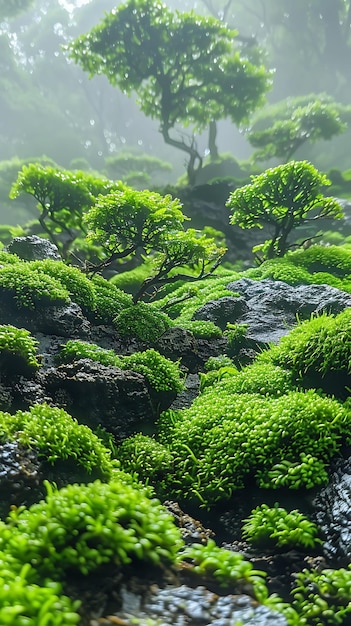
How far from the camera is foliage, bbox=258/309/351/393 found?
5.06 m

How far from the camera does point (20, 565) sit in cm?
227

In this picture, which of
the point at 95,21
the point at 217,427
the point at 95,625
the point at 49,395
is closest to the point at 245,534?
the point at 217,427

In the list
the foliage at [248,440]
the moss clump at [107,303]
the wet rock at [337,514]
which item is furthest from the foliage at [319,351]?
the moss clump at [107,303]

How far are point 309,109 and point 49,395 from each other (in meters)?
23.9

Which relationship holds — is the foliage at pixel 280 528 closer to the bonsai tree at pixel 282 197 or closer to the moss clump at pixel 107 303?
the moss clump at pixel 107 303

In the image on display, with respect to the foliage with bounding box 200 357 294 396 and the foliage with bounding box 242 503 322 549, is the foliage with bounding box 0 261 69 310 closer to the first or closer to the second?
the foliage with bounding box 200 357 294 396

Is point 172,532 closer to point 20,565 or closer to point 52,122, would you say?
point 20,565

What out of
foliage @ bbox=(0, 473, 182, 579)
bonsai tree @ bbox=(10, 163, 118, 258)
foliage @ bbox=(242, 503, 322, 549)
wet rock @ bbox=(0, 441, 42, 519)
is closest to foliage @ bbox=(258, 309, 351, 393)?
foliage @ bbox=(242, 503, 322, 549)

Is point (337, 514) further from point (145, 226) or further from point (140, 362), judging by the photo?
point (145, 226)

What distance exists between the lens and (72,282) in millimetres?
7496

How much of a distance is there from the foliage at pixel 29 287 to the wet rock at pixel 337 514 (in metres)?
4.92

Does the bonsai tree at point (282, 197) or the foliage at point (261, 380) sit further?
the bonsai tree at point (282, 197)

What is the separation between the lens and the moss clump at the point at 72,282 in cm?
741

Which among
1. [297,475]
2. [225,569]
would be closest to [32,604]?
[225,569]
